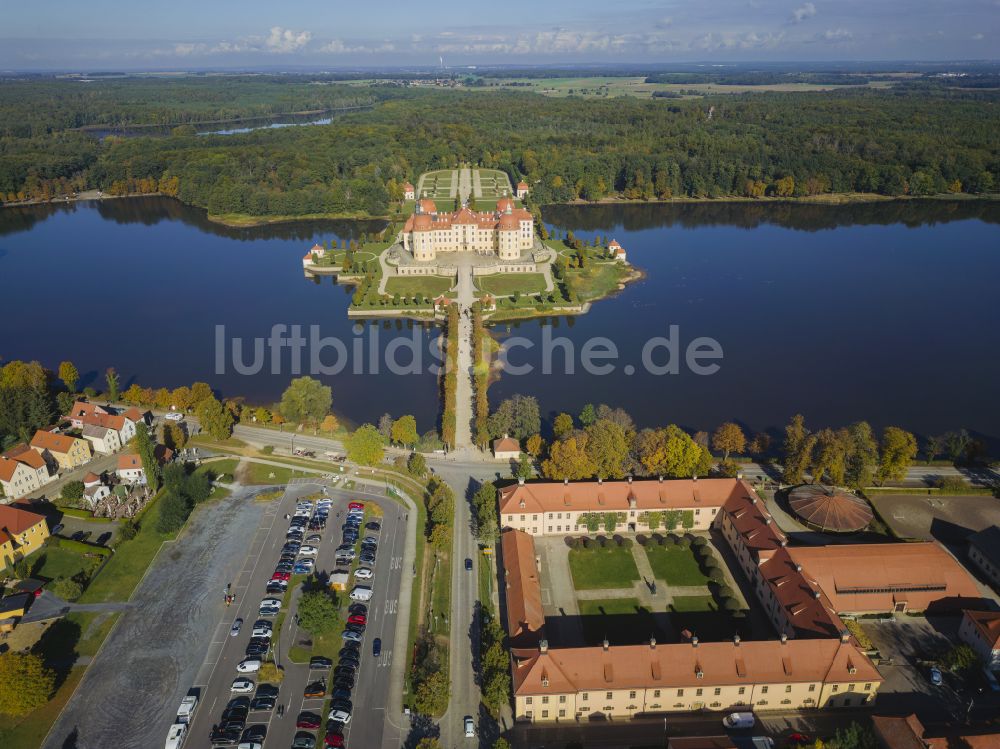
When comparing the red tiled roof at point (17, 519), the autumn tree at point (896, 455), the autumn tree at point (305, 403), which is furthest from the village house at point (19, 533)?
the autumn tree at point (896, 455)

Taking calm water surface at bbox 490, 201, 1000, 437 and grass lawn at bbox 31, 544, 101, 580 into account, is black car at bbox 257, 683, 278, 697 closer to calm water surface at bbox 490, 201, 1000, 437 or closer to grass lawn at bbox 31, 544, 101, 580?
grass lawn at bbox 31, 544, 101, 580

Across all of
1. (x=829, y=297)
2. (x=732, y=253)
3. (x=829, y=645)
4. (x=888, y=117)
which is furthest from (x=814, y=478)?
(x=888, y=117)

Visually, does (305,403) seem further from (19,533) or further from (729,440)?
(729,440)

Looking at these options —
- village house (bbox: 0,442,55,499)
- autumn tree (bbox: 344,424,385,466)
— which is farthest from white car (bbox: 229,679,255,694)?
village house (bbox: 0,442,55,499)

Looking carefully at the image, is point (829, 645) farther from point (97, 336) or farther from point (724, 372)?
point (97, 336)

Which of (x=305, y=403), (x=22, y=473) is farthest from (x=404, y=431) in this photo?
(x=22, y=473)
